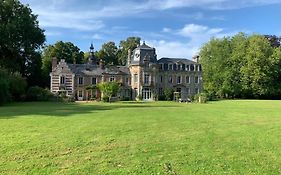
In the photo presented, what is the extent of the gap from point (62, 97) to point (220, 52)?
38779mm

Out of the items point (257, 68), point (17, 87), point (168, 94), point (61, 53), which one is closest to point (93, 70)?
point (168, 94)

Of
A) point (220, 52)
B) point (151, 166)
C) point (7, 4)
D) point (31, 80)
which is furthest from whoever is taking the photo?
point (220, 52)

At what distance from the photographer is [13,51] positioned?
169 feet

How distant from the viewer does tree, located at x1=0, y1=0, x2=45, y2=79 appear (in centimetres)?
4948

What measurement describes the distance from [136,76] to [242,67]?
23.8 metres

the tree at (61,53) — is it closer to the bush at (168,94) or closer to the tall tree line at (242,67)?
the bush at (168,94)

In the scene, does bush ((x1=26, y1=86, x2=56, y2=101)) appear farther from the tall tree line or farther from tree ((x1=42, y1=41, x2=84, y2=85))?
the tall tree line

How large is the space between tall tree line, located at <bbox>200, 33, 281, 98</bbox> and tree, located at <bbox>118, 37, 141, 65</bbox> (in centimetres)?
1718

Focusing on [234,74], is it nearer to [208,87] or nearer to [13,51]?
[208,87]

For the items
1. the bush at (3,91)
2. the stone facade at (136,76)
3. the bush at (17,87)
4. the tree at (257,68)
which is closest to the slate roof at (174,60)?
the stone facade at (136,76)

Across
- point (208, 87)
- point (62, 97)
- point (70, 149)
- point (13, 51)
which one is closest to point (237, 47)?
point (208, 87)

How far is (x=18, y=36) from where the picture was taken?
5062 cm

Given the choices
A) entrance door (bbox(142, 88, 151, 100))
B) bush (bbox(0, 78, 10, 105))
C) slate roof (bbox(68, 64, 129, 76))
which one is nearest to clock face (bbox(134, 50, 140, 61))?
slate roof (bbox(68, 64, 129, 76))

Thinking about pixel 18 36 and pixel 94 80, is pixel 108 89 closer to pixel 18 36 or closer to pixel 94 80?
pixel 94 80
